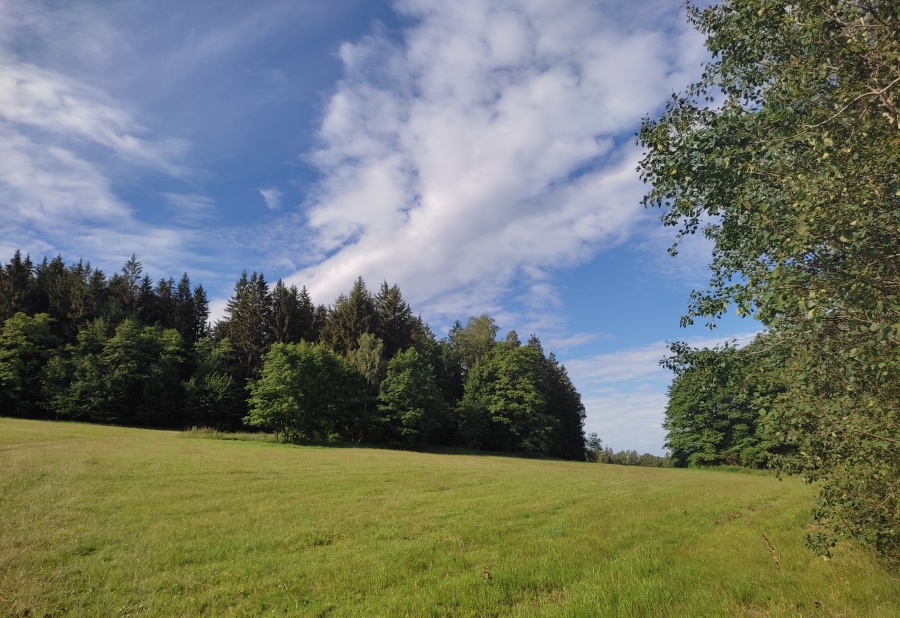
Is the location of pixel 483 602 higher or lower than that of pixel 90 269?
lower

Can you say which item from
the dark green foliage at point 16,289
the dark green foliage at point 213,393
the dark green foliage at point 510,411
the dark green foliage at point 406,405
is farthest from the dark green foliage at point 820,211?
the dark green foliage at point 16,289

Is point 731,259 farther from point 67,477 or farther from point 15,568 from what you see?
point 67,477

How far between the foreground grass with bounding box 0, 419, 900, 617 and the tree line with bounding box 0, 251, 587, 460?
43.3m

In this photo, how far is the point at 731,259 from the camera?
9.84 meters

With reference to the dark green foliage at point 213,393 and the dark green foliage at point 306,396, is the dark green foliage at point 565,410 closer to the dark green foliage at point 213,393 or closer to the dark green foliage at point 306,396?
the dark green foliage at point 306,396

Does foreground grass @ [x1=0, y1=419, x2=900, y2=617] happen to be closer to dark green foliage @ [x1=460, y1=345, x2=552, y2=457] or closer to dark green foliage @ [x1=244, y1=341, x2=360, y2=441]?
dark green foliage @ [x1=244, y1=341, x2=360, y2=441]

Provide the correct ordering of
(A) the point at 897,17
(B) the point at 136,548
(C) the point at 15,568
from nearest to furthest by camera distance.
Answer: (A) the point at 897,17
(C) the point at 15,568
(B) the point at 136,548

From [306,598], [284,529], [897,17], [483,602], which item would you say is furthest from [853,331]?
[284,529]

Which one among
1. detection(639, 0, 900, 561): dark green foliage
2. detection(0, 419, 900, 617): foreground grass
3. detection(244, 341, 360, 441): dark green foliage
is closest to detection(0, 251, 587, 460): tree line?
detection(244, 341, 360, 441): dark green foliage

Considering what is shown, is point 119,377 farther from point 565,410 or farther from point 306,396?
point 565,410

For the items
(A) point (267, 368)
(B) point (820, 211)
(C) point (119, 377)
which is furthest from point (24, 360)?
(B) point (820, 211)

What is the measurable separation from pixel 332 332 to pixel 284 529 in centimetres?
7345

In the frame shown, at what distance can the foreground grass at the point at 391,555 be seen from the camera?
7.86 metres

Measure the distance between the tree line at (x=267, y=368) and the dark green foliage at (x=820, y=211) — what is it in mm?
56789
